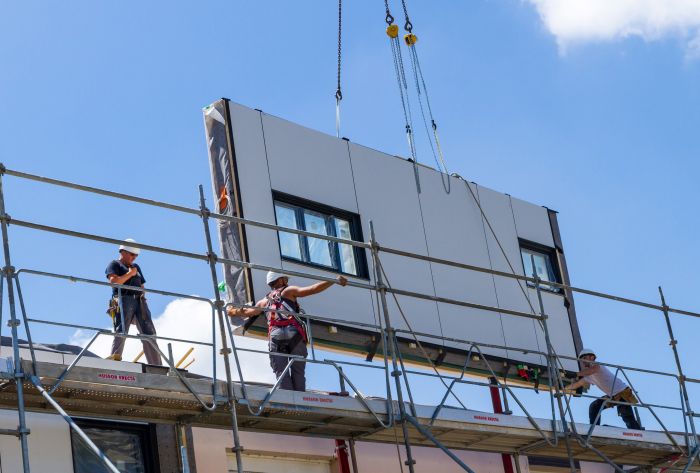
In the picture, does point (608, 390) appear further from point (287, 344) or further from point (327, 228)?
point (287, 344)

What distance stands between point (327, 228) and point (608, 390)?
4404 millimetres

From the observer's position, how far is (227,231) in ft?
59.9

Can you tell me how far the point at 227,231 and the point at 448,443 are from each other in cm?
390

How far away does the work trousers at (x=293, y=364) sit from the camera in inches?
605

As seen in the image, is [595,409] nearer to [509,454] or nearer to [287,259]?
[509,454]

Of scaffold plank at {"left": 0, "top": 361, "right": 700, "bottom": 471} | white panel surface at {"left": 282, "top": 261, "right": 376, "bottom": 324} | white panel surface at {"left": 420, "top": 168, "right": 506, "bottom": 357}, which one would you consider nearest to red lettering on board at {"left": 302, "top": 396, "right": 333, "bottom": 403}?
scaffold plank at {"left": 0, "top": 361, "right": 700, "bottom": 471}

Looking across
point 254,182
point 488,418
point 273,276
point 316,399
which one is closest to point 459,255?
point 254,182

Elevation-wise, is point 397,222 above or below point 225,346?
above

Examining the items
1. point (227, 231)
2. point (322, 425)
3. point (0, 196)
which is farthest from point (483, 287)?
point (0, 196)

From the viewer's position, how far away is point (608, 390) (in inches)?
771

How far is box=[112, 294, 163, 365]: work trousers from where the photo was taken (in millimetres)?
15812

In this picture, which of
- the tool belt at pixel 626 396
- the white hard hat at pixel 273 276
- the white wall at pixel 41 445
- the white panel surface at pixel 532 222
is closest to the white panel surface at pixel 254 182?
the white hard hat at pixel 273 276

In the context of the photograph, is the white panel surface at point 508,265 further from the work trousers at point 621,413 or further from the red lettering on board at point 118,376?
the red lettering on board at point 118,376

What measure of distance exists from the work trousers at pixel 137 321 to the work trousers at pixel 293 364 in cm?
138
